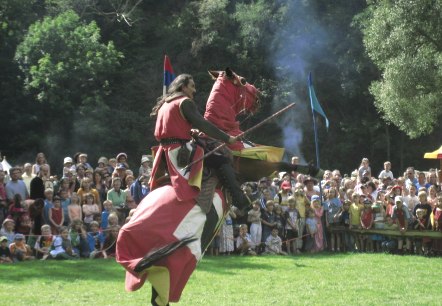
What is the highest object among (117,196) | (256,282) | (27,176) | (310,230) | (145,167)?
(145,167)

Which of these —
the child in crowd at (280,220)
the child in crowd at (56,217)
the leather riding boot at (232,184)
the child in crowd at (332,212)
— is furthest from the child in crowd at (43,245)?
the leather riding boot at (232,184)

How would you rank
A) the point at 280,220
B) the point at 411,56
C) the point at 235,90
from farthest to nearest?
the point at 411,56 → the point at 280,220 → the point at 235,90

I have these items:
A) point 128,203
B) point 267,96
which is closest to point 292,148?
point 267,96

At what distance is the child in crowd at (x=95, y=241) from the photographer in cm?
1628

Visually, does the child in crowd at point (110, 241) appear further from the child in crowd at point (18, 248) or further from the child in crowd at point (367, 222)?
the child in crowd at point (367, 222)

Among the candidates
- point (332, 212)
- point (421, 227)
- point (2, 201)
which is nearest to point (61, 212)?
point (2, 201)

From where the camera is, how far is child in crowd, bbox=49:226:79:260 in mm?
15953

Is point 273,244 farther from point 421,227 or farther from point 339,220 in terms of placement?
point 421,227

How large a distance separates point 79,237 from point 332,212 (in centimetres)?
528

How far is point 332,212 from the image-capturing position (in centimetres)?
1902

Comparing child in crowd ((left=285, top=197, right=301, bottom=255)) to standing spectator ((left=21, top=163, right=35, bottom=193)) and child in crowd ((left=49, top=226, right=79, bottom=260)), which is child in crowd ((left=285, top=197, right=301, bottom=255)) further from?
standing spectator ((left=21, top=163, right=35, bottom=193))

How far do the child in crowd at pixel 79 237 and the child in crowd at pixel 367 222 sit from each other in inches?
216

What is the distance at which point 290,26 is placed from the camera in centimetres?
3772

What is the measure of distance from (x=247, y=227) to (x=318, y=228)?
5.38 feet
